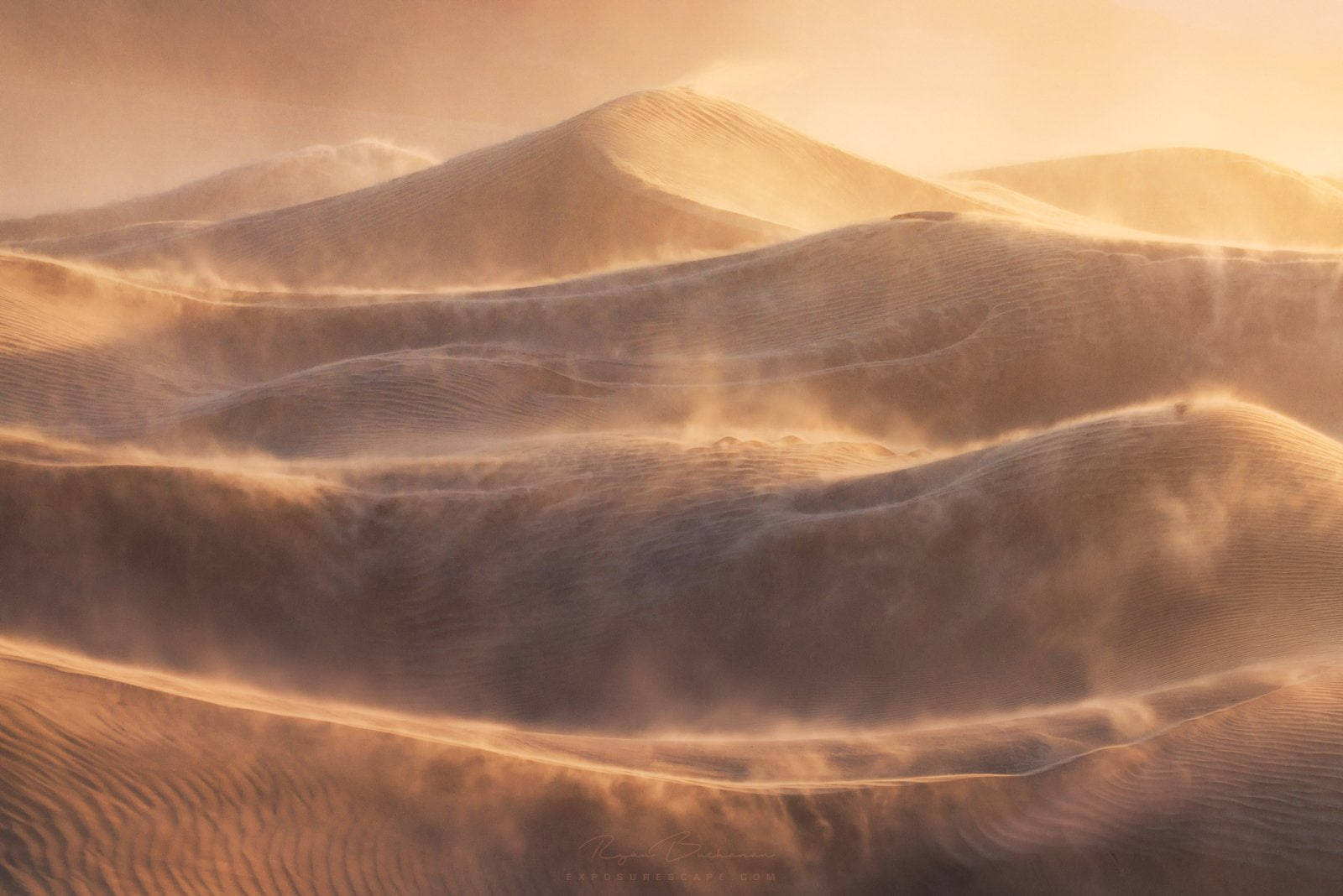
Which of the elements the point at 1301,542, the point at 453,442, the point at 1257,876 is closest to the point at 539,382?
the point at 453,442

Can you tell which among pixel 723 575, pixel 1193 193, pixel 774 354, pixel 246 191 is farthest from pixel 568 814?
pixel 246 191

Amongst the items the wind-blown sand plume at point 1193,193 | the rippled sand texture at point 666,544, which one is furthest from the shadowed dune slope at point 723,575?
the wind-blown sand plume at point 1193,193

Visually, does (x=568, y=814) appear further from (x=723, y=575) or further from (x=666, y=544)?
(x=666, y=544)

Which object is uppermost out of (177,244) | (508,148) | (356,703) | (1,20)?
(1,20)

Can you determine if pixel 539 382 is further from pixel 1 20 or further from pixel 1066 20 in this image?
pixel 1066 20

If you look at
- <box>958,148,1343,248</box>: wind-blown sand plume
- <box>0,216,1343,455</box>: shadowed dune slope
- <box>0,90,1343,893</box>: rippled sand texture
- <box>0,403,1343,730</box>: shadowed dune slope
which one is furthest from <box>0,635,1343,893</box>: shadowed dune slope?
<box>958,148,1343,248</box>: wind-blown sand plume

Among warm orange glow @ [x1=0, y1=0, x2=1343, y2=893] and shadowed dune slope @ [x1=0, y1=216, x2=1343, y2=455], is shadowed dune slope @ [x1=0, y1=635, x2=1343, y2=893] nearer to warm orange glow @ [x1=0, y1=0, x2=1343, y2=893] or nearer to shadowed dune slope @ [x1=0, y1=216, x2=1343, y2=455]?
warm orange glow @ [x1=0, y1=0, x2=1343, y2=893]
